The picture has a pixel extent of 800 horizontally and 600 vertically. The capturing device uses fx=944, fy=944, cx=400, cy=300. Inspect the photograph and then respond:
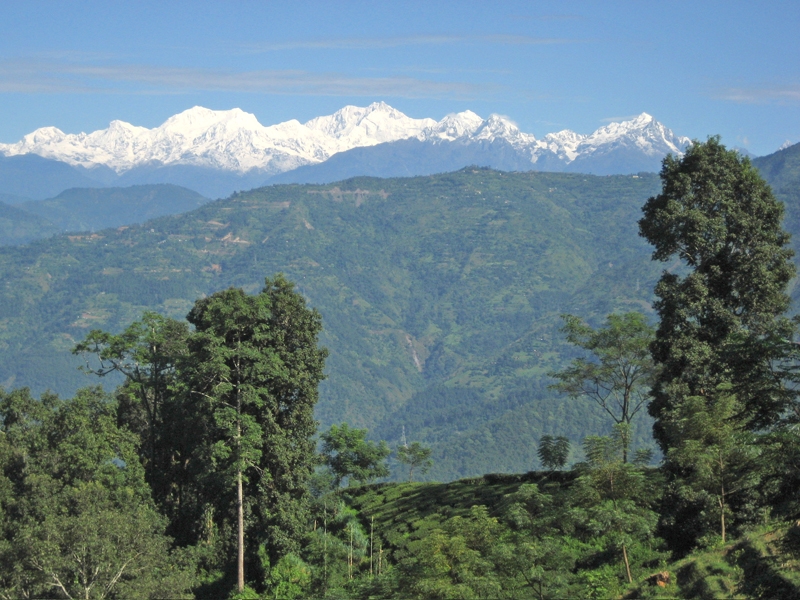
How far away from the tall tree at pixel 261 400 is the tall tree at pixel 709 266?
568 inches

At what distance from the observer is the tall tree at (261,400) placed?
36.8 metres

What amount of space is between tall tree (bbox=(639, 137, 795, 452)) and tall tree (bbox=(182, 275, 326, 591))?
14.4 meters

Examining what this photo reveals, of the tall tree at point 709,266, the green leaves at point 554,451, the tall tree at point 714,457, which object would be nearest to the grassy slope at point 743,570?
the tall tree at point 714,457

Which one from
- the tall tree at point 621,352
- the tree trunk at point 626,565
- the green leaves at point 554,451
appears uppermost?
the tall tree at point 621,352

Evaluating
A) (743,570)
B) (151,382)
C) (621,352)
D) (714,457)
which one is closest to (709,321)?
(621,352)

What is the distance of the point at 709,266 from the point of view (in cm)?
3409

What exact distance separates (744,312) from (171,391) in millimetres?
24825

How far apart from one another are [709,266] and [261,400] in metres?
17.8

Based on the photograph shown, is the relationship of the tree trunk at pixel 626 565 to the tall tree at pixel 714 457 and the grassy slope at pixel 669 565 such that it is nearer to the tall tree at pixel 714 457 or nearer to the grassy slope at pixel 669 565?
the grassy slope at pixel 669 565

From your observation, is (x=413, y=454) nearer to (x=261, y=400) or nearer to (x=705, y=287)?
(x=261, y=400)

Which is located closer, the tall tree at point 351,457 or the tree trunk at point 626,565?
the tree trunk at point 626,565

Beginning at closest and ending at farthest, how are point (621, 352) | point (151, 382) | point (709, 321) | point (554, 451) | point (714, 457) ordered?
1. point (714, 457)
2. point (709, 321)
3. point (554, 451)
4. point (621, 352)
5. point (151, 382)

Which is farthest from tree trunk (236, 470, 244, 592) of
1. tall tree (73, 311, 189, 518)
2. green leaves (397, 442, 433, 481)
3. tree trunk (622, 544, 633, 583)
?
green leaves (397, 442, 433, 481)

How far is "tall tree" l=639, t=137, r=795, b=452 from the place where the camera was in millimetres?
32406
